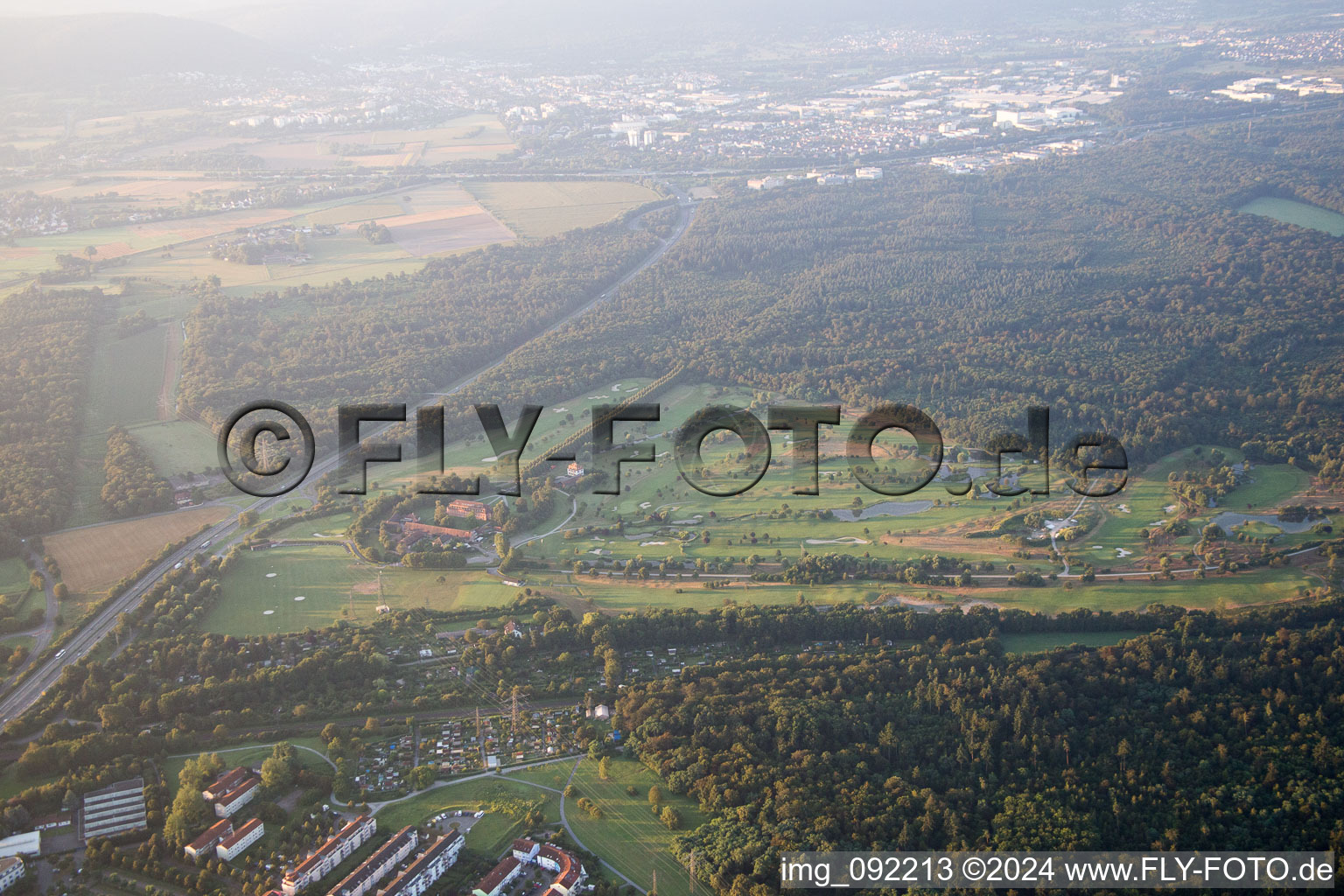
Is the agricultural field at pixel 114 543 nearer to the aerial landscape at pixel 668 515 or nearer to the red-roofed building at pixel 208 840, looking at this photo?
the aerial landscape at pixel 668 515

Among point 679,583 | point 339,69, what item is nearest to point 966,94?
point 339,69

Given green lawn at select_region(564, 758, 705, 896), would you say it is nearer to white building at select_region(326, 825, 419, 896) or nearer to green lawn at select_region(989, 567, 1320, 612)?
white building at select_region(326, 825, 419, 896)

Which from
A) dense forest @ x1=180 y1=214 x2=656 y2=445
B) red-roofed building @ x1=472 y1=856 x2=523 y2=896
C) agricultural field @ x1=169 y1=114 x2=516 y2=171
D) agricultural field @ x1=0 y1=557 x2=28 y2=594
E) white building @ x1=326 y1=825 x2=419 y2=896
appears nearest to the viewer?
white building @ x1=326 y1=825 x2=419 y2=896

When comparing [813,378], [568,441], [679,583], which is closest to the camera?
[679,583]

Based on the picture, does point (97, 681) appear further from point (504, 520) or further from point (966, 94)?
point (966, 94)

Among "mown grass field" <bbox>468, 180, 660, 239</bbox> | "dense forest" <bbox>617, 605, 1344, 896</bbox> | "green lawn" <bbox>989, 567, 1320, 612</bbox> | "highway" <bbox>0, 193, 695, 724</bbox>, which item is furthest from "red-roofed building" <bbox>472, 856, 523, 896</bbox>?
"mown grass field" <bbox>468, 180, 660, 239</bbox>

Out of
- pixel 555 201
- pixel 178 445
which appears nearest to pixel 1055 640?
pixel 178 445
